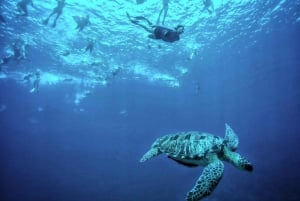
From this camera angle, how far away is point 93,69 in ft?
89.5

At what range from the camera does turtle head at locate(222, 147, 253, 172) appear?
538 centimetres

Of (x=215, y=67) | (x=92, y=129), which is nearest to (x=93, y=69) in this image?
(x=215, y=67)

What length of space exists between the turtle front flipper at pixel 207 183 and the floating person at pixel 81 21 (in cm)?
1441

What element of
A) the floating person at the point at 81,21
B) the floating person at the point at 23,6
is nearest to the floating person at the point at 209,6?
the floating person at the point at 81,21

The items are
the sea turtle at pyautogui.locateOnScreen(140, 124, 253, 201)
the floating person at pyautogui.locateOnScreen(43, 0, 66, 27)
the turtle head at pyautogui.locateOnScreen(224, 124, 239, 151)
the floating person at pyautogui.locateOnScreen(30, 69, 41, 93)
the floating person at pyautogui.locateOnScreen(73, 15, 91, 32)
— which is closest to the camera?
the sea turtle at pyautogui.locateOnScreen(140, 124, 253, 201)

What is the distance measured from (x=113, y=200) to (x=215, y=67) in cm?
2024

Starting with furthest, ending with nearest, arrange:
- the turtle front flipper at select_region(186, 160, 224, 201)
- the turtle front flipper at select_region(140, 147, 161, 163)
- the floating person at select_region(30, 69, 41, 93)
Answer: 1. the floating person at select_region(30, 69, 41, 93)
2. the turtle front flipper at select_region(140, 147, 161, 163)
3. the turtle front flipper at select_region(186, 160, 224, 201)

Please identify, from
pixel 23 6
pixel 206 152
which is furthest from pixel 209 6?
pixel 206 152

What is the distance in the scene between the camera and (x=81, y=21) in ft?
55.4

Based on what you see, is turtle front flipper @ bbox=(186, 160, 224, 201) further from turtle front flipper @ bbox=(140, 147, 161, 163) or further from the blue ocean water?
the blue ocean water

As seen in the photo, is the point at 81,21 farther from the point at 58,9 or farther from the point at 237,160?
→ the point at 237,160

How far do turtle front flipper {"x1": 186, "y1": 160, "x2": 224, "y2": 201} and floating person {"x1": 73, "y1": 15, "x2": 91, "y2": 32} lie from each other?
1441 centimetres

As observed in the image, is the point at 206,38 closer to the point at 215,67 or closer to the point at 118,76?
the point at 215,67

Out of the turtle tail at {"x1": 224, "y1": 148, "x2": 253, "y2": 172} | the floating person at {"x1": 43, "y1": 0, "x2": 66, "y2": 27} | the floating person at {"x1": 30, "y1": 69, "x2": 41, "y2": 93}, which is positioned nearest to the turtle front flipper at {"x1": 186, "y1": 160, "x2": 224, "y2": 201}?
the turtle tail at {"x1": 224, "y1": 148, "x2": 253, "y2": 172}
